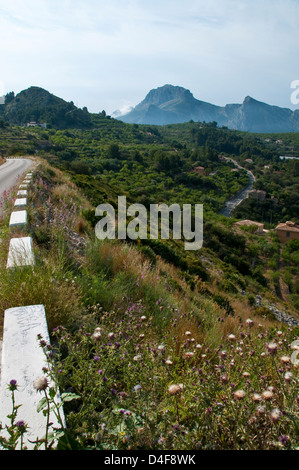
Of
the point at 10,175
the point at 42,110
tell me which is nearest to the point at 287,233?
the point at 10,175

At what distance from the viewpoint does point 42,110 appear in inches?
4035

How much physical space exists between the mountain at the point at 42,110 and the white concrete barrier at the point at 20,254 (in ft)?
333

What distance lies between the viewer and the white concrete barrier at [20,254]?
9.32ft

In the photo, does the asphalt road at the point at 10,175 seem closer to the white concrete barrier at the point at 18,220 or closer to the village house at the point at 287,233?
the white concrete barrier at the point at 18,220

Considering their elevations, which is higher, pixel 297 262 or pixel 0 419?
pixel 0 419

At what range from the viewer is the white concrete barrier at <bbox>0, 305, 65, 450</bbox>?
55.4 inches

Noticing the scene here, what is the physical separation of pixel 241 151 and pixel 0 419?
4427 inches

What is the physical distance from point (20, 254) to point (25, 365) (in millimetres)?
1514

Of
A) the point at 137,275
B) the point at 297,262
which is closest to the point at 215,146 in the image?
the point at 297,262

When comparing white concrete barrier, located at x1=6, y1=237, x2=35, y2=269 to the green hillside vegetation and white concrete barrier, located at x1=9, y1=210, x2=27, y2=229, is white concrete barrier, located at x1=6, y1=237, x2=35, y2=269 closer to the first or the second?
the green hillside vegetation

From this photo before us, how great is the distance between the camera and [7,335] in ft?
6.17

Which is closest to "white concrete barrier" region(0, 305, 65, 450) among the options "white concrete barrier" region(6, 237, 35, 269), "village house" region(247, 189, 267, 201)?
"white concrete barrier" region(6, 237, 35, 269)

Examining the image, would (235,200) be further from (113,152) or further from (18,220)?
(18,220)

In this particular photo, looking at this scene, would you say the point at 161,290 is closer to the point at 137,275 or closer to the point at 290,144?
the point at 137,275
